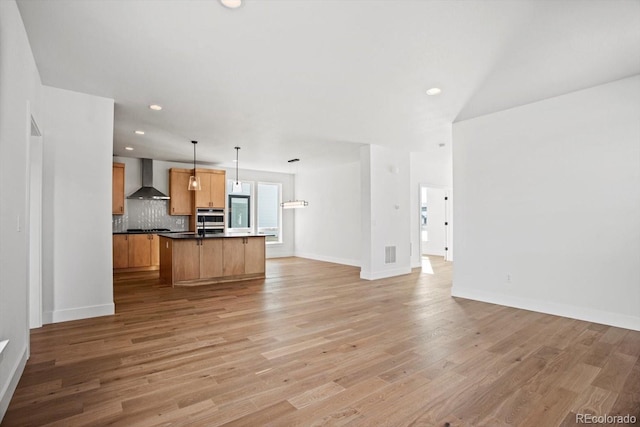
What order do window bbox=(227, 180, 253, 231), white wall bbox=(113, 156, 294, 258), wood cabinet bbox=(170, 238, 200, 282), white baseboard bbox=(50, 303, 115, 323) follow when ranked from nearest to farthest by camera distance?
1. white baseboard bbox=(50, 303, 115, 323)
2. wood cabinet bbox=(170, 238, 200, 282)
3. white wall bbox=(113, 156, 294, 258)
4. window bbox=(227, 180, 253, 231)

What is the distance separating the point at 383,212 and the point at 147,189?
5666 millimetres

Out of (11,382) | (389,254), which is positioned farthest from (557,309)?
(11,382)

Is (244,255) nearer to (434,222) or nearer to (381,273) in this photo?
(381,273)

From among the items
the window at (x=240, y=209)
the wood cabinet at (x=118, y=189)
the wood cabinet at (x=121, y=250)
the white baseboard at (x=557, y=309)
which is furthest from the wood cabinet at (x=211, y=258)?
the white baseboard at (x=557, y=309)

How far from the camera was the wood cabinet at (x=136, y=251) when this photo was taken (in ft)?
23.5

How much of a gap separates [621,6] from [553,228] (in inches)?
96.3

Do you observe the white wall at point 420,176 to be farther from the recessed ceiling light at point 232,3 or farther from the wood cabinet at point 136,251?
the wood cabinet at point 136,251

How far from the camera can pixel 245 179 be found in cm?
980

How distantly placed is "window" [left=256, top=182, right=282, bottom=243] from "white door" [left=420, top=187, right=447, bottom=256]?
4.70 metres

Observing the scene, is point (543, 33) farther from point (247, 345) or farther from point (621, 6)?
point (247, 345)

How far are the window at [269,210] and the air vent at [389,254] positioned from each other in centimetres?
446

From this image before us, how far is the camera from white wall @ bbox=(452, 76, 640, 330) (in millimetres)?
3621

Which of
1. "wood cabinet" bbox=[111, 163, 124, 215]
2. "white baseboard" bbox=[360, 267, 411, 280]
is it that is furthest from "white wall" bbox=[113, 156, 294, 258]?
"white baseboard" bbox=[360, 267, 411, 280]

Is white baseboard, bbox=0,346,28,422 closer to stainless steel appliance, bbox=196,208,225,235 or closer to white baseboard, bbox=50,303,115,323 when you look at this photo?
white baseboard, bbox=50,303,115,323
